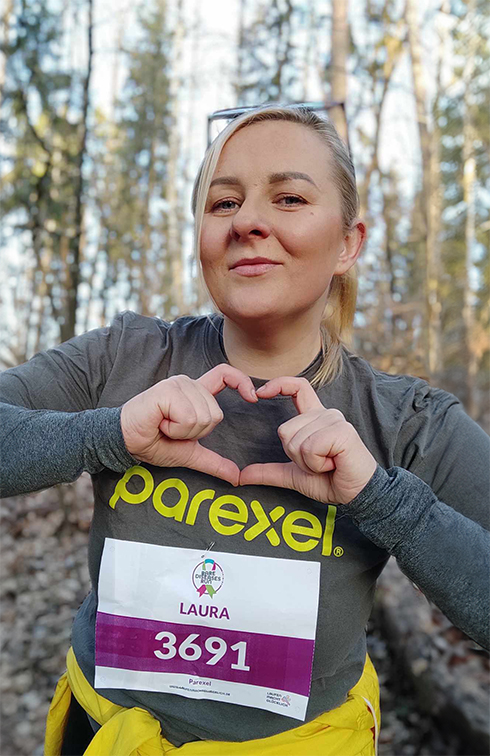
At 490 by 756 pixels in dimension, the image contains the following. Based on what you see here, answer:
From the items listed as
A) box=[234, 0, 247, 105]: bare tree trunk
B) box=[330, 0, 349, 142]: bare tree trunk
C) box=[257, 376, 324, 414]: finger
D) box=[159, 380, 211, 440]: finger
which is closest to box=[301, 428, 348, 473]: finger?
box=[257, 376, 324, 414]: finger

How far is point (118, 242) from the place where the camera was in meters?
A: 12.4

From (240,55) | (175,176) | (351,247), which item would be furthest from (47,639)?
(175,176)

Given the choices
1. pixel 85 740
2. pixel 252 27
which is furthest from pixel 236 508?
pixel 252 27

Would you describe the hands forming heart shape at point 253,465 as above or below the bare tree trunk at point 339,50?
below

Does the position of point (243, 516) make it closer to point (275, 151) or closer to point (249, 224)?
point (249, 224)

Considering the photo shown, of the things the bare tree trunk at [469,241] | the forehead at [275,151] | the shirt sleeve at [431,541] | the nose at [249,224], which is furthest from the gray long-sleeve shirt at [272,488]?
the bare tree trunk at [469,241]

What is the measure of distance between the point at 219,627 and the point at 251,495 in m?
0.30

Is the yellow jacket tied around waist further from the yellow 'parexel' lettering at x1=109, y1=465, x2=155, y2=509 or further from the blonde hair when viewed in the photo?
the blonde hair

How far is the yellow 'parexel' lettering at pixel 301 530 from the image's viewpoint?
1312 millimetres

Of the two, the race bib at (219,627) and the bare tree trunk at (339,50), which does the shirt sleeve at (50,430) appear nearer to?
the race bib at (219,627)

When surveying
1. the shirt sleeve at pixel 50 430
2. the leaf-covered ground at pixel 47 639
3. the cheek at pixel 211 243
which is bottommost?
the leaf-covered ground at pixel 47 639

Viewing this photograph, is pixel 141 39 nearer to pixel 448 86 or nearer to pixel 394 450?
pixel 448 86

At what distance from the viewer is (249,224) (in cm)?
134

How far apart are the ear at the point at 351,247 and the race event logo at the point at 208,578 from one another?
87 cm
